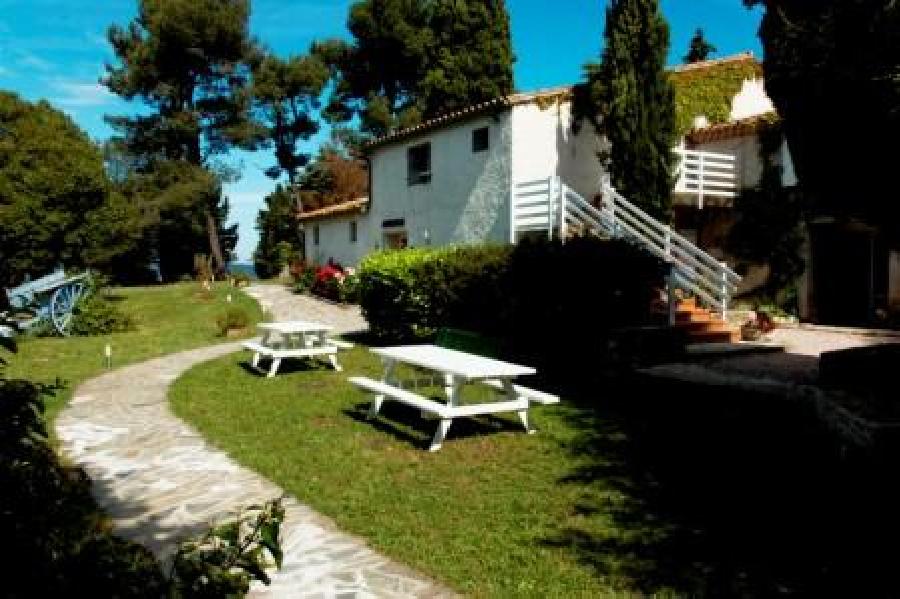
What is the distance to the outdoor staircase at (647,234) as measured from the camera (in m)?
14.1

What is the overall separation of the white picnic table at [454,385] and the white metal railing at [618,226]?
695cm

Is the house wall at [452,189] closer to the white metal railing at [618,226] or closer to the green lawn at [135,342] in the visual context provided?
the white metal railing at [618,226]

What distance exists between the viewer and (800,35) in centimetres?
800

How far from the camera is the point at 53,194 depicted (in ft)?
73.4

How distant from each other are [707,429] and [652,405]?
4.66 feet

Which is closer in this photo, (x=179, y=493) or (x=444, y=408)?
(x=179, y=493)

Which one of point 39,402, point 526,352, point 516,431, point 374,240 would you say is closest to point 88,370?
point 526,352

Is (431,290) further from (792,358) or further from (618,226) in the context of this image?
(792,358)

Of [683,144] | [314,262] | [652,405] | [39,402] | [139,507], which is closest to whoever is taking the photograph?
[39,402]

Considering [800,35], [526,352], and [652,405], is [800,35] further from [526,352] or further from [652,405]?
[526,352]

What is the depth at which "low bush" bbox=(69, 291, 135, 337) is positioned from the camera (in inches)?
727

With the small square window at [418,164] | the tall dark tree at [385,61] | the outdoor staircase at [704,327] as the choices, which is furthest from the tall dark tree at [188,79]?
the outdoor staircase at [704,327]

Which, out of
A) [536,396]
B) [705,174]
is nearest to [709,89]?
[705,174]

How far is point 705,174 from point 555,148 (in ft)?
12.7
